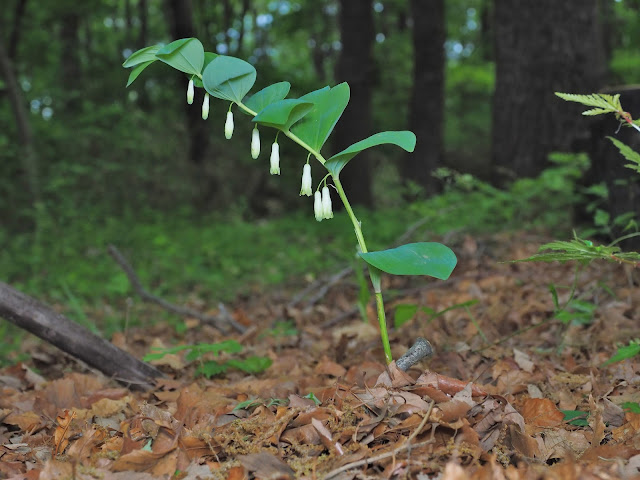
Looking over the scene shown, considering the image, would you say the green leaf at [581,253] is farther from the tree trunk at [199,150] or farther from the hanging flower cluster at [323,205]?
the tree trunk at [199,150]

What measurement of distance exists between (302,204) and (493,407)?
9377 mm

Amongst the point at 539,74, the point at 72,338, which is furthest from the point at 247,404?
the point at 539,74

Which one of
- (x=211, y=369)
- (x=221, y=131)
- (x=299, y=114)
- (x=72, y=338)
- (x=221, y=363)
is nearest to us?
(x=299, y=114)

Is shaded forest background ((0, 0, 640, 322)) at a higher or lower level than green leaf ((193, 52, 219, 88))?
lower

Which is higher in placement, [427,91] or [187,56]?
[187,56]

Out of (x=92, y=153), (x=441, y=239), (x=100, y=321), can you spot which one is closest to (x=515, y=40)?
(x=441, y=239)

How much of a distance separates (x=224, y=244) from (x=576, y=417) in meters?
5.74

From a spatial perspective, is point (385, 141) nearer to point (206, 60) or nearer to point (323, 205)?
point (323, 205)

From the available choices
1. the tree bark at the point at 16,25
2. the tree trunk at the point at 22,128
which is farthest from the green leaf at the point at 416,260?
the tree bark at the point at 16,25

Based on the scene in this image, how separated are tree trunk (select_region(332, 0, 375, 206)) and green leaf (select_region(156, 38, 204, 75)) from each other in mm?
6986

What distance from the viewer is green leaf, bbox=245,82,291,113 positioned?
1.78 metres

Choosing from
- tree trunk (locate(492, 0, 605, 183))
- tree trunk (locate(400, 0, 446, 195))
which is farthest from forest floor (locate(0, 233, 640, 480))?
tree trunk (locate(400, 0, 446, 195))

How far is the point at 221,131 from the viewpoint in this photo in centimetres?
1105

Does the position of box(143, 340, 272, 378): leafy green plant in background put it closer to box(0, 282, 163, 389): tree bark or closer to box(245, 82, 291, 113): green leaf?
box(0, 282, 163, 389): tree bark
